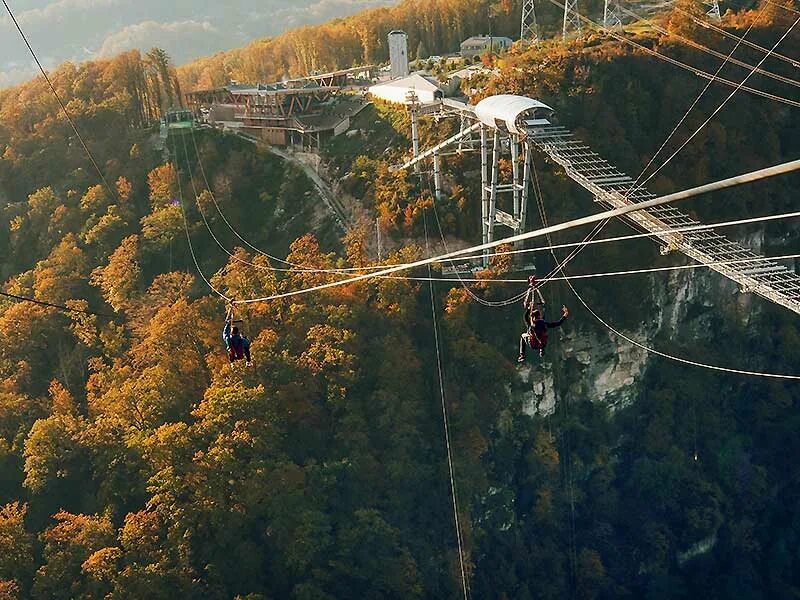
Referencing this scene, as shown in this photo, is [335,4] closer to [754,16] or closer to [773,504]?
[754,16]

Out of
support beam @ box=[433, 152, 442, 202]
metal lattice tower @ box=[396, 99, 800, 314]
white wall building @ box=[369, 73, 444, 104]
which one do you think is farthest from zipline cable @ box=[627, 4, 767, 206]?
white wall building @ box=[369, 73, 444, 104]

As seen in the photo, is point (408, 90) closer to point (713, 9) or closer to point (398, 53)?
point (398, 53)

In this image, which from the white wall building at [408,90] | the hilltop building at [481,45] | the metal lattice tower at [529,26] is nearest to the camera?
the white wall building at [408,90]

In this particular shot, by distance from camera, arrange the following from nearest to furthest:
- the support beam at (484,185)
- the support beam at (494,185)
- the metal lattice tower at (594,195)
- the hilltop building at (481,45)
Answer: the metal lattice tower at (594,195) → the support beam at (494,185) → the support beam at (484,185) → the hilltop building at (481,45)

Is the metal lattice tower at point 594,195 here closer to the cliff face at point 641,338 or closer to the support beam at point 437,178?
the support beam at point 437,178

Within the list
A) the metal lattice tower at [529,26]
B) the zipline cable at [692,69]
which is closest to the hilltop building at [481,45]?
the metal lattice tower at [529,26]

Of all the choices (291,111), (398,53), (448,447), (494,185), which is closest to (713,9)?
(398,53)
